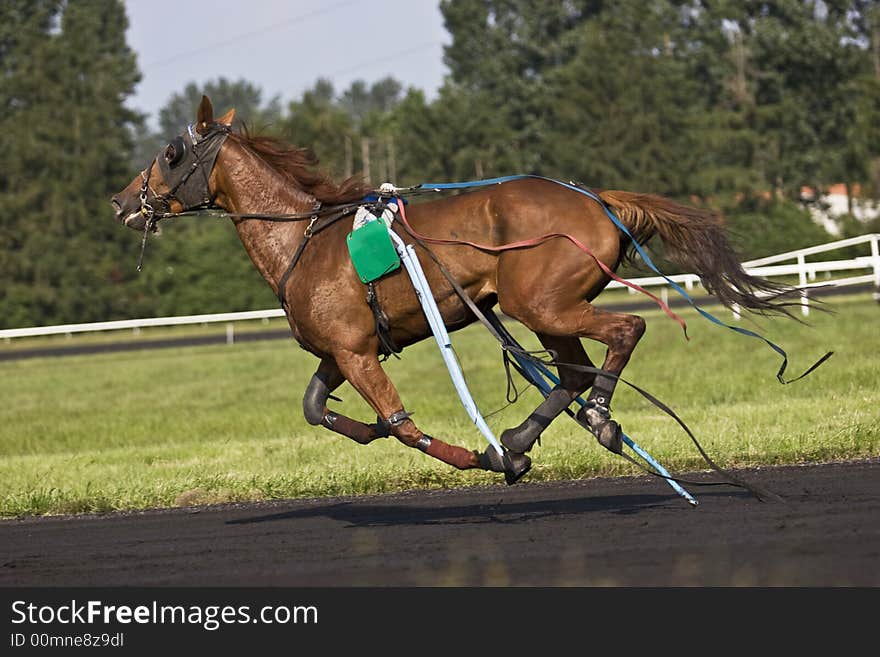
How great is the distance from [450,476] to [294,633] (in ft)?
16.1

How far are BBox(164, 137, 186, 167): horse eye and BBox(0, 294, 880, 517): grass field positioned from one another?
281 cm

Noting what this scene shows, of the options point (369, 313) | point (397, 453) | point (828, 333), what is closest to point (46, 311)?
point (828, 333)

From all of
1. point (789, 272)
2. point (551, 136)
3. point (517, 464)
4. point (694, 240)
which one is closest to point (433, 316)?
point (517, 464)

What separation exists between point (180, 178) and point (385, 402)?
6.66 ft

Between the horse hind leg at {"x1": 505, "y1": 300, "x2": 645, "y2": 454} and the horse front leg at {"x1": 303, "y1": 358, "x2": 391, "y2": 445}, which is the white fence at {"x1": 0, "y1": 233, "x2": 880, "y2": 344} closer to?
the horse hind leg at {"x1": 505, "y1": 300, "x2": 645, "y2": 454}

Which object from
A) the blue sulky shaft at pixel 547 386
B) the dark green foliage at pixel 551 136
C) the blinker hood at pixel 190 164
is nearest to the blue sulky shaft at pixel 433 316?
the blue sulky shaft at pixel 547 386

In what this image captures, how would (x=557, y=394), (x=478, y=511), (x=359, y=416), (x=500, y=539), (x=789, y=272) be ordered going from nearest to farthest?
(x=500, y=539) < (x=557, y=394) < (x=478, y=511) < (x=359, y=416) < (x=789, y=272)

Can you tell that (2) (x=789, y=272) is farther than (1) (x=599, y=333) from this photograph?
Yes

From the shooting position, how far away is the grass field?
1009 centimetres

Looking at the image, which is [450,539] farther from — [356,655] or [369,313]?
[356,655]

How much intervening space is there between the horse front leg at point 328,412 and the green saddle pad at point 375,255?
699 millimetres

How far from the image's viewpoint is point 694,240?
25.6ft

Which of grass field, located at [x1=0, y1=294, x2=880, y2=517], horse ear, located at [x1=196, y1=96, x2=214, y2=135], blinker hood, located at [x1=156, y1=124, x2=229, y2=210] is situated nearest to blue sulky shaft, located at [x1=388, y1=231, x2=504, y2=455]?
blinker hood, located at [x1=156, y1=124, x2=229, y2=210]

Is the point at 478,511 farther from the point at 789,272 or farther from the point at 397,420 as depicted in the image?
the point at 789,272
